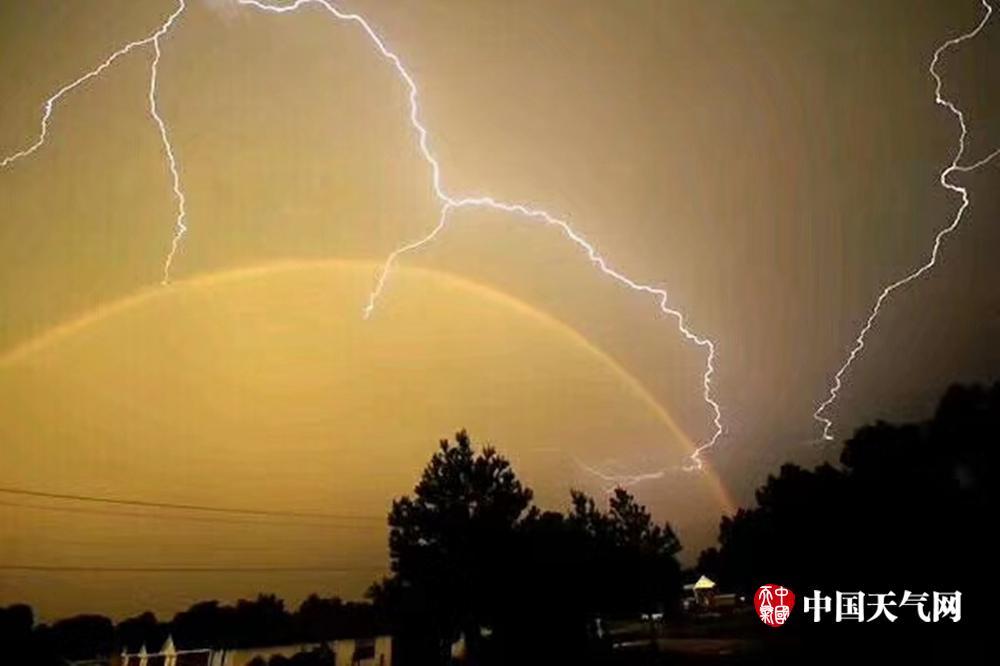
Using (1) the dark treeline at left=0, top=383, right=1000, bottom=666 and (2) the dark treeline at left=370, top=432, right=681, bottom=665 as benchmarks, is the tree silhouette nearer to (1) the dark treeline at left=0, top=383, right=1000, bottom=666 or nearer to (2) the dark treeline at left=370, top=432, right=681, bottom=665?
(1) the dark treeline at left=0, top=383, right=1000, bottom=666

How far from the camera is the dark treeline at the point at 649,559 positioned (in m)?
15.8

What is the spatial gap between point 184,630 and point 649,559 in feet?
102

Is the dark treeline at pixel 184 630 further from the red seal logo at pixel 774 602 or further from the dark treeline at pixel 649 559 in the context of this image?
the red seal logo at pixel 774 602

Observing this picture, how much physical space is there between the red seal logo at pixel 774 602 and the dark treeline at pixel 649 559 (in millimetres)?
518

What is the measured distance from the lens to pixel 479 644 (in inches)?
992

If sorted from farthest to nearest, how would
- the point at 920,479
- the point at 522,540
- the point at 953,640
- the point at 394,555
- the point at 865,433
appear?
the point at 394,555, the point at 865,433, the point at 522,540, the point at 920,479, the point at 953,640

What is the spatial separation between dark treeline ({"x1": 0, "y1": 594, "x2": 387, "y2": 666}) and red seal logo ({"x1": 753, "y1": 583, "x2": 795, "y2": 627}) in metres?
20.8

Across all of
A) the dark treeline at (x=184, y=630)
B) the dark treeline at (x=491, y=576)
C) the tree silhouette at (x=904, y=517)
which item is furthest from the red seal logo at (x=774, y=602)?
the dark treeline at (x=184, y=630)

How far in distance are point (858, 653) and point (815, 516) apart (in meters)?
4.46

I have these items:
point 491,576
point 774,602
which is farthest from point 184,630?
point 774,602

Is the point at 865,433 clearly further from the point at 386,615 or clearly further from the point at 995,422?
the point at 386,615

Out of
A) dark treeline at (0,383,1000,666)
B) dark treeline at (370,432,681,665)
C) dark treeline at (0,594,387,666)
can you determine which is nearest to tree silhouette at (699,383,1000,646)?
dark treeline at (0,383,1000,666)

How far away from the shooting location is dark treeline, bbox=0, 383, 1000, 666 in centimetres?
1584

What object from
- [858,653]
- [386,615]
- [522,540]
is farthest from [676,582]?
[858,653]
